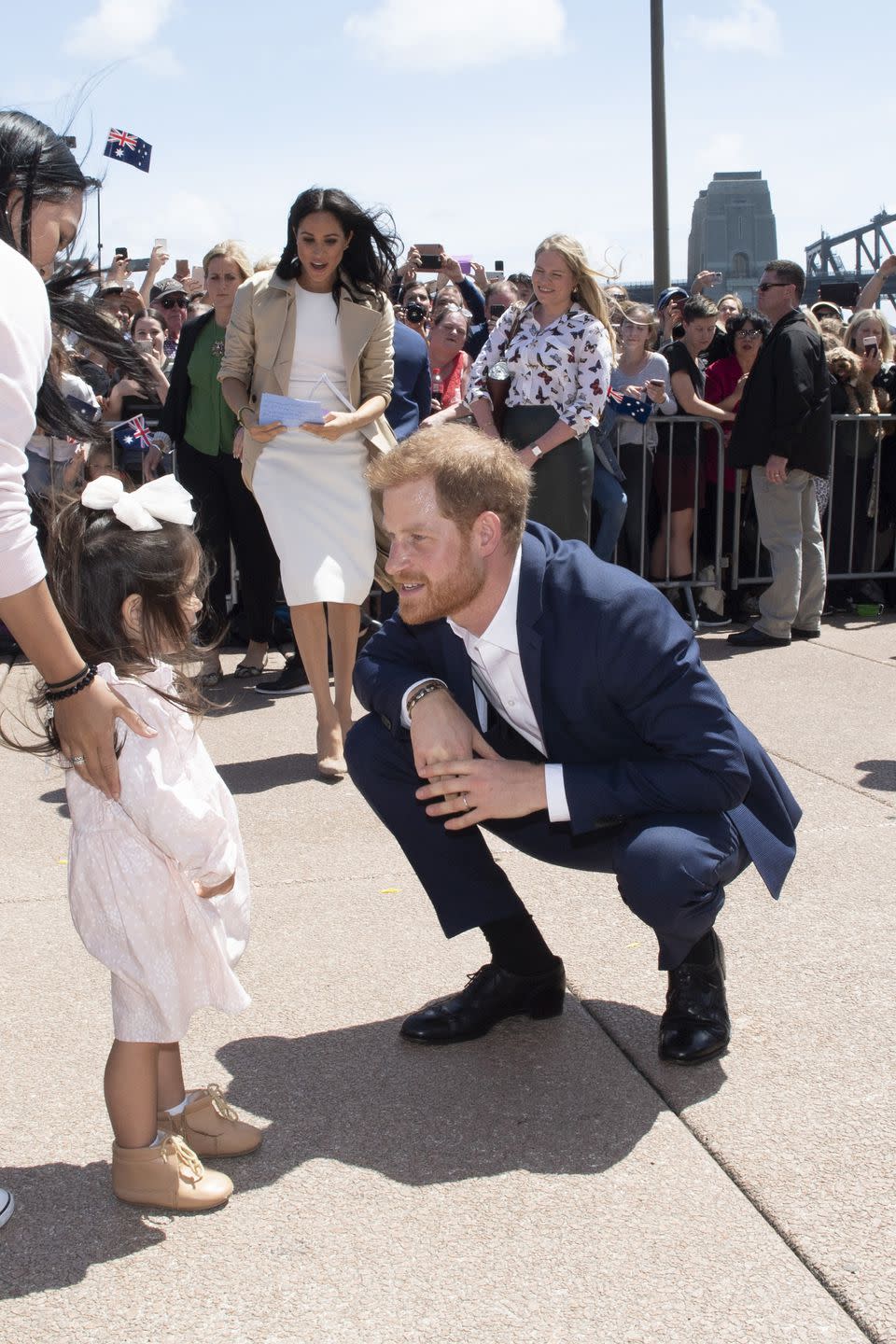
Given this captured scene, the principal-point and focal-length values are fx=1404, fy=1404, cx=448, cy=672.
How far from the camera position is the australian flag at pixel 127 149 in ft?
33.6

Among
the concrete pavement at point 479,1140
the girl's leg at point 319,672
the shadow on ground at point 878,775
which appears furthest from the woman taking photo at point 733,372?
the concrete pavement at point 479,1140

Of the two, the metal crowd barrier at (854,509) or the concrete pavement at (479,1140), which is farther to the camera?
the metal crowd barrier at (854,509)

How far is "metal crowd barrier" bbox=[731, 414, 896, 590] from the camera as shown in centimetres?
910

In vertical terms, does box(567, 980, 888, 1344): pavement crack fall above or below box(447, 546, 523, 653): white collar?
below

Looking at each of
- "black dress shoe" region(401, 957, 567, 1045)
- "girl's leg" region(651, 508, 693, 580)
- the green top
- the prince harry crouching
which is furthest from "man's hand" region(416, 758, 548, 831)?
"girl's leg" region(651, 508, 693, 580)

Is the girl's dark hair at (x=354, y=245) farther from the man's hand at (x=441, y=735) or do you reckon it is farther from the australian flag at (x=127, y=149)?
the australian flag at (x=127, y=149)

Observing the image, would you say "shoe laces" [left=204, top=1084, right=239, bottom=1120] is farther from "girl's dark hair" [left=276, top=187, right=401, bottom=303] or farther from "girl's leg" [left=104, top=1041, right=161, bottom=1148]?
"girl's dark hair" [left=276, top=187, right=401, bottom=303]

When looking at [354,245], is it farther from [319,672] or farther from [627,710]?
[627,710]

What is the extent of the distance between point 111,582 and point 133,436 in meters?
5.44

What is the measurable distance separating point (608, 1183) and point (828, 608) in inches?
280

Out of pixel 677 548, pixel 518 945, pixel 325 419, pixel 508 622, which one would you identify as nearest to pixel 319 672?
pixel 325 419

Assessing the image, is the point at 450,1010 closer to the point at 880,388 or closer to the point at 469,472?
the point at 469,472

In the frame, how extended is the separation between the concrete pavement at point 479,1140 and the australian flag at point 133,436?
12.8 ft

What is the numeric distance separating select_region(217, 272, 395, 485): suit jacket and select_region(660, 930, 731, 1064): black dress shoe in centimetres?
302
